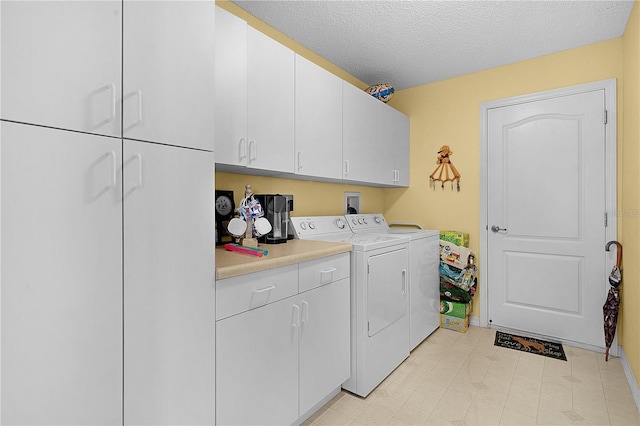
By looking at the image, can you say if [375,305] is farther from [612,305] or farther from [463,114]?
[463,114]

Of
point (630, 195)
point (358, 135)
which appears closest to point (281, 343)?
point (358, 135)

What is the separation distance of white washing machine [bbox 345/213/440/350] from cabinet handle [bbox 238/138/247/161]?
1389mm

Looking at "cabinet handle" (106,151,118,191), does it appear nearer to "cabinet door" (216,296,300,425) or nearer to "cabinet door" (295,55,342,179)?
"cabinet door" (216,296,300,425)

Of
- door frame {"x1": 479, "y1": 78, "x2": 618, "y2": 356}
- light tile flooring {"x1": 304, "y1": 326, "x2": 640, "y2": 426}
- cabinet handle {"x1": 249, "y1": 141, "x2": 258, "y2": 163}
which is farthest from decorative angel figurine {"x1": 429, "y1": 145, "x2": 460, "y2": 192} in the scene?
cabinet handle {"x1": 249, "y1": 141, "x2": 258, "y2": 163}

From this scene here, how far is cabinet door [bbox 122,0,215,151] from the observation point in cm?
103

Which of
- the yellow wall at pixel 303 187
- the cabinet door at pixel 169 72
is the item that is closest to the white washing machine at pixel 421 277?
the yellow wall at pixel 303 187

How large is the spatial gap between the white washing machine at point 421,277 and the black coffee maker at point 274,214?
0.97 meters

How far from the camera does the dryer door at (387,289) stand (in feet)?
6.82

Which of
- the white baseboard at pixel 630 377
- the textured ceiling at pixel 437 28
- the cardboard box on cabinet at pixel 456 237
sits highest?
the textured ceiling at pixel 437 28

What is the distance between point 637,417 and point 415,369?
1.23 metres

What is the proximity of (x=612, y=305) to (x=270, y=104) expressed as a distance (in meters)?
2.87

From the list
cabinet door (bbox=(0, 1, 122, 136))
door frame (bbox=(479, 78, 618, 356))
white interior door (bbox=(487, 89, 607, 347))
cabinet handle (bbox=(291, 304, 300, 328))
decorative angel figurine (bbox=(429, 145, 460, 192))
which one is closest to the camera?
cabinet door (bbox=(0, 1, 122, 136))

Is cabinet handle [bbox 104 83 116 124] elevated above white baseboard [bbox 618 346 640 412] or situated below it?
above

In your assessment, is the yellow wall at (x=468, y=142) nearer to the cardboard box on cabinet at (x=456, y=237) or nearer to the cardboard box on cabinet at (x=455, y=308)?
the cardboard box on cabinet at (x=456, y=237)
